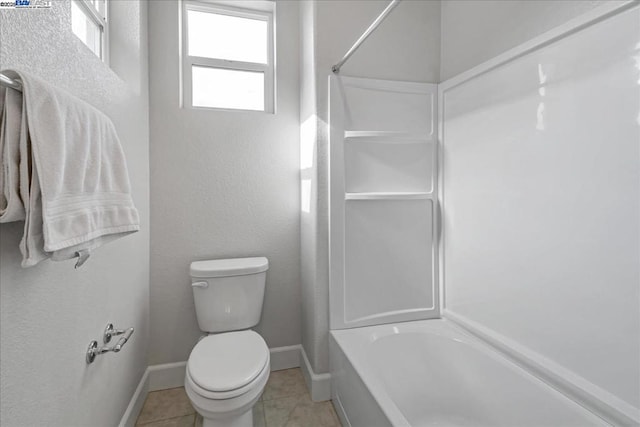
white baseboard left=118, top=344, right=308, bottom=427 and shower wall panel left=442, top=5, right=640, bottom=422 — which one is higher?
shower wall panel left=442, top=5, right=640, bottom=422

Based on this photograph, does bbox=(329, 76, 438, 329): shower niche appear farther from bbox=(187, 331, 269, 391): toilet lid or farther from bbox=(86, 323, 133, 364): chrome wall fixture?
bbox=(86, 323, 133, 364): chrome wall fixture

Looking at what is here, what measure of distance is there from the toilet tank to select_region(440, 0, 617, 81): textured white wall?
66.8 inches

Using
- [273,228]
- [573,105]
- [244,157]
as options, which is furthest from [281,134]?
[573,105]

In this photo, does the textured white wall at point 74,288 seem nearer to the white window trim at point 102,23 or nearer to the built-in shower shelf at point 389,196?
the white window trim at point 102,23

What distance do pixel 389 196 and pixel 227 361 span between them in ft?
4.03

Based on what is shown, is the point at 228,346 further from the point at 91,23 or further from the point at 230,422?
the point at 91,23

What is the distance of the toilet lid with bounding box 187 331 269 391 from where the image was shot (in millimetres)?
1248

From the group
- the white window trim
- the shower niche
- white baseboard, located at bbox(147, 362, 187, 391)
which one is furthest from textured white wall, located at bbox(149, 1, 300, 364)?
the shower niche

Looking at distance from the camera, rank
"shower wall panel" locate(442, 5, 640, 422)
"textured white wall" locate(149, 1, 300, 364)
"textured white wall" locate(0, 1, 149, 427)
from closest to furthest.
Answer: "textured white wall" locate(0, 1, 149, 427)
"shower wall panel" locate(442, 5, 640, 422)
"textured white wall" locate(149, 1, 300, 364)

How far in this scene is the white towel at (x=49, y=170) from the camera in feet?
2.25

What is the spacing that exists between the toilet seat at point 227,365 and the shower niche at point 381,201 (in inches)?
19.6

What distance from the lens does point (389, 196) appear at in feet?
5.90

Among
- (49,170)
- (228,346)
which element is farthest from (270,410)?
(49,170)

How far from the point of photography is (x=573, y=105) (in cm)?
114
